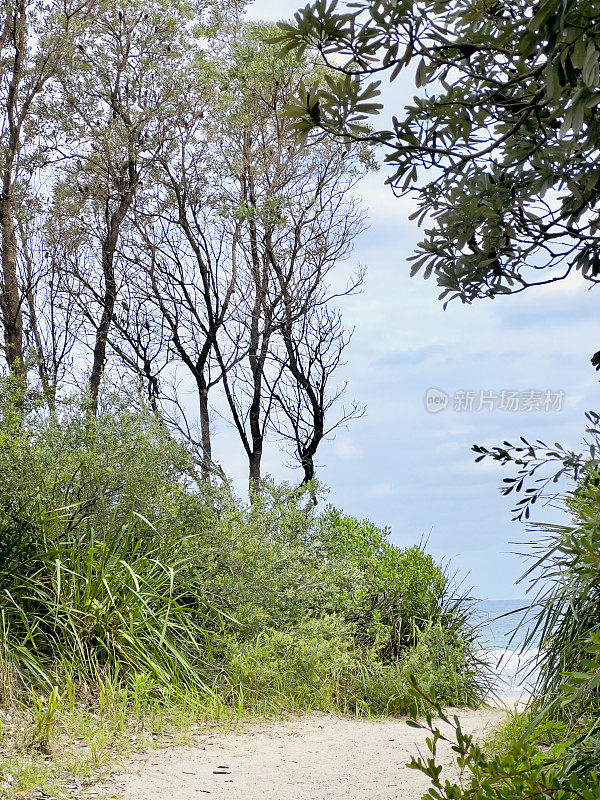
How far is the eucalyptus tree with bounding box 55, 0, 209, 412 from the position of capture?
10328 mm

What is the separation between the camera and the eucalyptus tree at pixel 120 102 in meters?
10.3

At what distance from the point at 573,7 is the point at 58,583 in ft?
13.3

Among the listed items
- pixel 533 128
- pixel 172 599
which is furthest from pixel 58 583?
pixel 533 128

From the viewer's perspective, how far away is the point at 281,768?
3.46 metres

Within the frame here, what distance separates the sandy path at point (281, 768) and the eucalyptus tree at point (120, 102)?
7134mm

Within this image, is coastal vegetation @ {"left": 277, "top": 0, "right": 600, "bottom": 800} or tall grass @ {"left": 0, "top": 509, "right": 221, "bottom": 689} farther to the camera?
tall grass @ {"left": 0, "top": 509, "right": 221, "bottom": 689}

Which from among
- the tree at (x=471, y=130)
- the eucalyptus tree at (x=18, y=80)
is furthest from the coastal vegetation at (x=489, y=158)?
the eucalyptus tree at (x=18, y=80)

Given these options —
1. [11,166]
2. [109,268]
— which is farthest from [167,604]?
[109,268]

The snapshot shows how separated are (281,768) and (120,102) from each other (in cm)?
968

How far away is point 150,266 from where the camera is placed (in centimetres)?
1101

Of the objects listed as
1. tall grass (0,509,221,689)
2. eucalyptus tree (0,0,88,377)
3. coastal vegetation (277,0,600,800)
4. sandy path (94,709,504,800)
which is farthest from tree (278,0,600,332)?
eucalyptus tree (0,0,88,377)

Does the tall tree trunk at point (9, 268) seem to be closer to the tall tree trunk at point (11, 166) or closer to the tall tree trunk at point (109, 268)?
the tall tree trunk at point (11, 166)

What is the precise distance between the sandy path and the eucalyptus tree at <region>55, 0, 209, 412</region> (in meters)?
7.13

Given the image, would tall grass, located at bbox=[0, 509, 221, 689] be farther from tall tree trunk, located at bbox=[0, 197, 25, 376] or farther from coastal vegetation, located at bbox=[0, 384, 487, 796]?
tall tree trunk, located at bbox=[0, 197, 25, 376]
